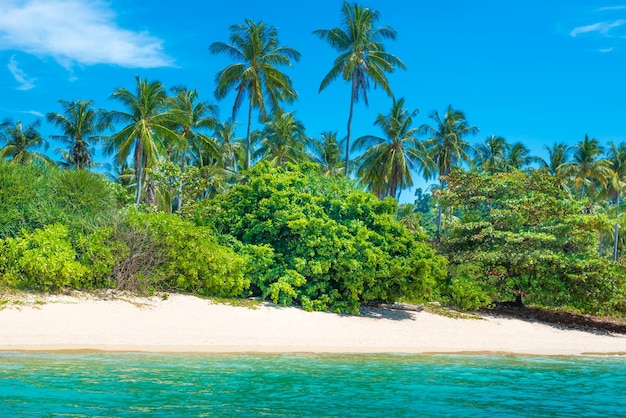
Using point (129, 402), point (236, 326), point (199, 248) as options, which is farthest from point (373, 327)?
point (129, 402)

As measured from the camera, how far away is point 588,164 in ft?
148

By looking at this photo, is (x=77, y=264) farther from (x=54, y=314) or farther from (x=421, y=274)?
(x=421, y=274)

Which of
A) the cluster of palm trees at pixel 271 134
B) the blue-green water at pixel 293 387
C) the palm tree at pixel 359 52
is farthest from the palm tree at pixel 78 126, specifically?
the blue-green water at pixel 293 387

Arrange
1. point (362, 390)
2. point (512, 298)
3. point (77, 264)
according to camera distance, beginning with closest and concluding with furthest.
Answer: point (362, 390) < point (77, 264) < point (512, 298)

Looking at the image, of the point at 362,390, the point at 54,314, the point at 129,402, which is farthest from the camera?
the point at 54,314

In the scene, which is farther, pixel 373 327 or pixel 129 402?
pixel 373 327

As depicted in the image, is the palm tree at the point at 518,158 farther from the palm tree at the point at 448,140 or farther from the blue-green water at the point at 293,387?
the blue-green water at the point at 293,387

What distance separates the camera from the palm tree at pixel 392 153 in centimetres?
3544

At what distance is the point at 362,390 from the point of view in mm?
9781

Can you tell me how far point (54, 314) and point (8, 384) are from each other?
5028 millimetres

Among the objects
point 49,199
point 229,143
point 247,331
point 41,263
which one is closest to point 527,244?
point 247,331

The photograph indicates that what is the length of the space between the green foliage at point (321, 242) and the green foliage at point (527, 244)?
2334mm

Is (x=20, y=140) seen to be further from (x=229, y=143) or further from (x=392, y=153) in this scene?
(x=392, y=153)

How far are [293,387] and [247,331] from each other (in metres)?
5.08
